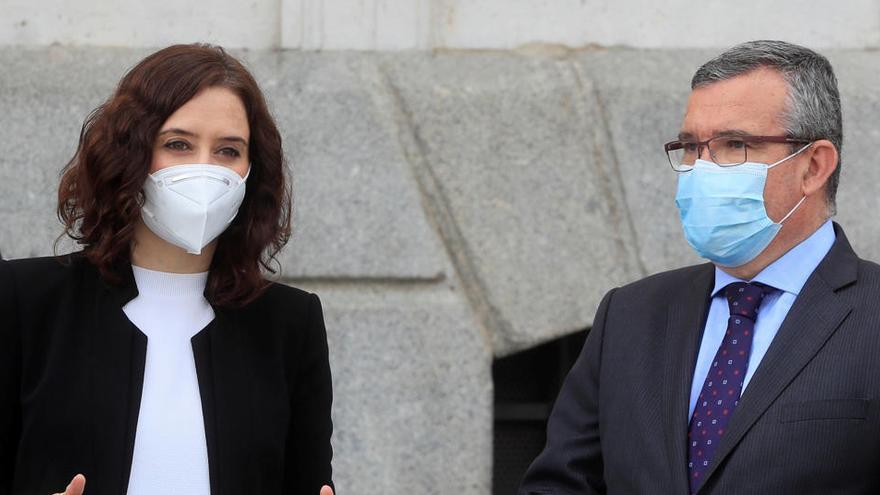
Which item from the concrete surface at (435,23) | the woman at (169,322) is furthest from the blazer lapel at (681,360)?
the concrete surface at (435,23)

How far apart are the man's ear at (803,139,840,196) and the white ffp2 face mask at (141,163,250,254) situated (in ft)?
3.77

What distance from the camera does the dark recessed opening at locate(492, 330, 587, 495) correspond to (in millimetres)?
4844

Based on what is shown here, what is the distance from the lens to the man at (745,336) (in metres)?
2.81

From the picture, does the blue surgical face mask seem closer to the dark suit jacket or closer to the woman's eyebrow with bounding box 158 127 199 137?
the dark suit jacket

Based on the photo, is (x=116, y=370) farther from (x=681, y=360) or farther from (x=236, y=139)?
(x=681, y=360)

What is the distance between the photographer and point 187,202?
9.92 ft

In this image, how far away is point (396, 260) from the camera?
14.6 ft

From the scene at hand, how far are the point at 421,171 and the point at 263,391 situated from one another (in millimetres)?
1523

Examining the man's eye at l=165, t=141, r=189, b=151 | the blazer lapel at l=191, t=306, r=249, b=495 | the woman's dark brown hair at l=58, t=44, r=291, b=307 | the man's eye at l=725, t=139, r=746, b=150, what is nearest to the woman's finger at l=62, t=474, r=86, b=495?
the blazer lapel at l=191, t=306, r=249, b=495

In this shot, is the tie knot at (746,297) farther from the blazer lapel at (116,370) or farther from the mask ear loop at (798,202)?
the blazer lapel at (116,370)

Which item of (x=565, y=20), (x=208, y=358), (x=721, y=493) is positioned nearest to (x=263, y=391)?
(x=208, y=358)

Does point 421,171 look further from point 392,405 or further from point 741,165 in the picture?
point 741,165

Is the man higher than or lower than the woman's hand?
higher

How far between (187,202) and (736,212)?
3.50 feet
